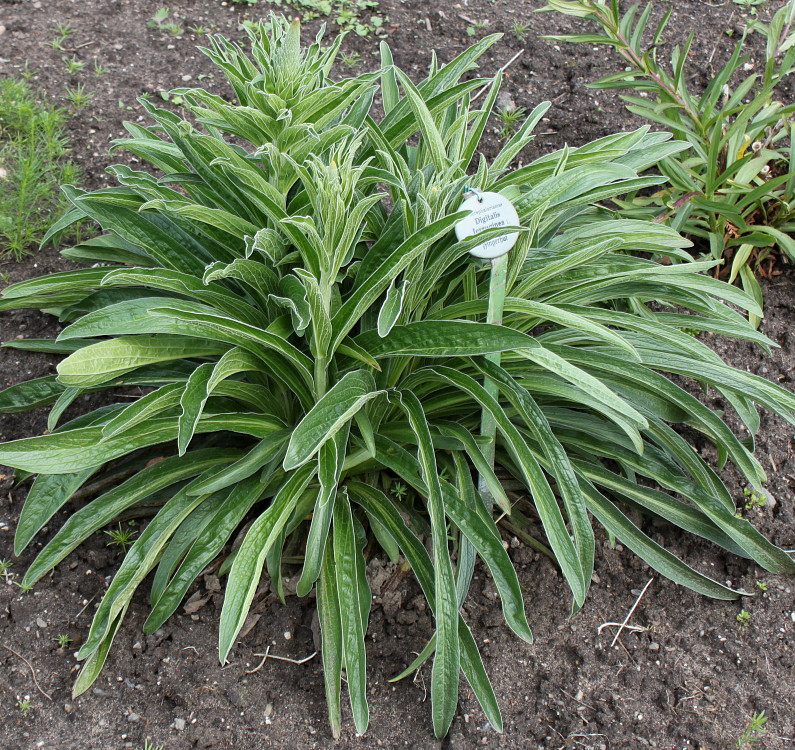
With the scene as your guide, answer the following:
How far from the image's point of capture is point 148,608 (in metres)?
1.94

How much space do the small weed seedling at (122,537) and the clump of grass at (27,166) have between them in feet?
3.79

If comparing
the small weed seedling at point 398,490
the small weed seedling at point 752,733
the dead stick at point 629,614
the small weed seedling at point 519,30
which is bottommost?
the small weed seedling at point 752,733

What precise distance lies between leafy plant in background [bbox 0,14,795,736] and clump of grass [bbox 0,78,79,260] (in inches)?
19.8

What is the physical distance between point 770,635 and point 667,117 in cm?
183

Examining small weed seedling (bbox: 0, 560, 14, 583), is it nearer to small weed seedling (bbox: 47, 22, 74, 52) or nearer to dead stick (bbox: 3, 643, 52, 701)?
dead stick (bbox: 3, 643, 52, 701)

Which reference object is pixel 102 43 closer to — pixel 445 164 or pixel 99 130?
pixel 99 130

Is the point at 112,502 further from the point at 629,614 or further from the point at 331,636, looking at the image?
the point at 629,614

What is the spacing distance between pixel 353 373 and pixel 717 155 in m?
1.84

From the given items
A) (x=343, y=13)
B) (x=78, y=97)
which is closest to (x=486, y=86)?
(x=343, y=13)

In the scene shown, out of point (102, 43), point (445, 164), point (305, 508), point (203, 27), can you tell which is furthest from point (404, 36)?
point (305, 508)

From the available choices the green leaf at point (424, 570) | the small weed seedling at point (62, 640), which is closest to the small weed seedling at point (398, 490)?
the green leaf at point (424, 570)

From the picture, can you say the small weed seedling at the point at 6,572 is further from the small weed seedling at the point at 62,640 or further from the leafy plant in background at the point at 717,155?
the leafy plant in background at the point at 717,155

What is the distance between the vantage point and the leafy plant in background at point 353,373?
5.32ft

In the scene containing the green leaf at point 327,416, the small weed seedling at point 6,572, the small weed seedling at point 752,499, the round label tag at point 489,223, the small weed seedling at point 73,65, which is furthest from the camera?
the small weed seedling at point 73,65
